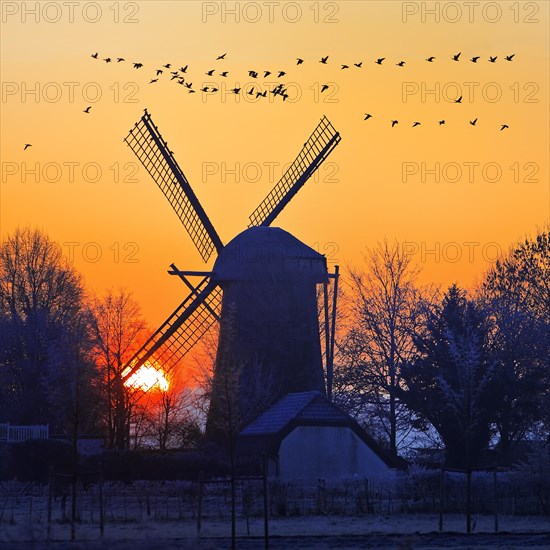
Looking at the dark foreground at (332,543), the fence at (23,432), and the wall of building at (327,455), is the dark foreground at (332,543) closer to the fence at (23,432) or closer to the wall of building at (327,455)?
the wall of building at (327,455)

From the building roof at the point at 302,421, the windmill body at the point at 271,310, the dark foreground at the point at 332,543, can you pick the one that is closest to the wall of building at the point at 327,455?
the building roof at the point at 302,421

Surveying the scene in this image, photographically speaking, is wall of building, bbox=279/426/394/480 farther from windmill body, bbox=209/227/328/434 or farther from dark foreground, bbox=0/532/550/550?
dark foreground, bbox=0/532/550/550

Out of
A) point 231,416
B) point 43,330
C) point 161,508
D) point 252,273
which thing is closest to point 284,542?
point 231,416

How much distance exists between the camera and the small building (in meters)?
58.0

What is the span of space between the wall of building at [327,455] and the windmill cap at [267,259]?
1044 cm

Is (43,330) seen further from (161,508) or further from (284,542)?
(284,542)

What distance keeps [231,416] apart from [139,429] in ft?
121

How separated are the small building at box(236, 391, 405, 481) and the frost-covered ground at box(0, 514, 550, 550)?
36.1 ft

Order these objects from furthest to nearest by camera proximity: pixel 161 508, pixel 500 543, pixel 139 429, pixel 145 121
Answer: pixel 139 429 → pixel 145 121 → pixel 161 508 → pixel 500 543

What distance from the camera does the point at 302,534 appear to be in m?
40.2

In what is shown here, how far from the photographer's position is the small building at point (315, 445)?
190 feet

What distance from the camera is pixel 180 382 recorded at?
84375mm

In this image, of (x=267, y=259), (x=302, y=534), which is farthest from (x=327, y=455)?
(x=302, y=534)

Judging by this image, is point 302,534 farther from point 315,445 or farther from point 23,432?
point 23,432
